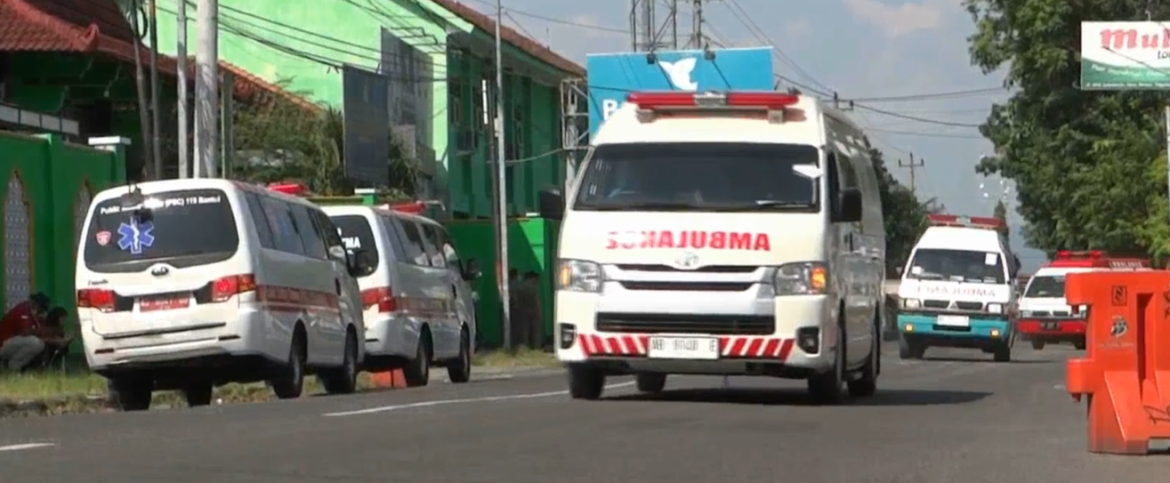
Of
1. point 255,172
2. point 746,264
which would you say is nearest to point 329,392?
point 746,264

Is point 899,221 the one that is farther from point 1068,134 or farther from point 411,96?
point 411,96

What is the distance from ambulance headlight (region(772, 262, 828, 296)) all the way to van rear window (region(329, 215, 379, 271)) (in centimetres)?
776

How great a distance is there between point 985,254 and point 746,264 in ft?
70.3

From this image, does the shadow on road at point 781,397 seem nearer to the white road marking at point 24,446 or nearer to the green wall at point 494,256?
the white road marking at point 24,446

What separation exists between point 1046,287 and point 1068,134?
12.2 m

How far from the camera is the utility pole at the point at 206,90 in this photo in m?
26.8

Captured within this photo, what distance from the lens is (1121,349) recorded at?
12.1 metres

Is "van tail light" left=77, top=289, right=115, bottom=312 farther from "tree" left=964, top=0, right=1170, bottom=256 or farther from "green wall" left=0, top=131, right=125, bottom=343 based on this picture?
"tree" left=964, top=0, right=1170, bottom=256

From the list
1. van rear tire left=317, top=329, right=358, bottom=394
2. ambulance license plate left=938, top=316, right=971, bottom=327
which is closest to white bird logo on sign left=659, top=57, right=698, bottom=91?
ambulance license plate left=938, top=316, right=971, bottom=327

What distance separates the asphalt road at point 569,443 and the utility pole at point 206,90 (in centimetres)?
921

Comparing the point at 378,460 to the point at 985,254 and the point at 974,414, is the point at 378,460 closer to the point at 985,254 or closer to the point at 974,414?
the point at 974,414

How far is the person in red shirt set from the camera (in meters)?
23.5

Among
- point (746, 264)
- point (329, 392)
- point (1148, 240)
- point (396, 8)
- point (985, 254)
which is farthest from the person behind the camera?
point (1148, 240)

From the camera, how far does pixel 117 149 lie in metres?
30.5
